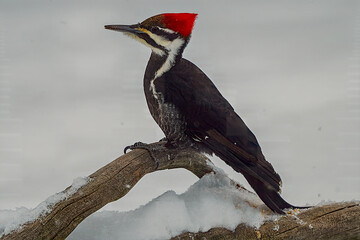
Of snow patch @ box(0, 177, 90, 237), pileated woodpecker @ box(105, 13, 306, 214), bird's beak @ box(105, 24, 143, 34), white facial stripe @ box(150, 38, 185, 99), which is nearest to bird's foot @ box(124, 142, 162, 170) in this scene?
pileated woodpecker @ box(105, 13, 306, 214)

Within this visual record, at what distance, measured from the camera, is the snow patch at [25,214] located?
1904mm

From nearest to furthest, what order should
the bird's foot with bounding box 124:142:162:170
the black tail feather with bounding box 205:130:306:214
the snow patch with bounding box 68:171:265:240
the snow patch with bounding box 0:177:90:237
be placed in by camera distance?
the snow patch with bounding box 0:177:90:237
the snow patch with bounding box 68:171:265:240
the black tail feather with bounding box 205:130:306:214
the bird's foot with bounding box 124:142:162:170

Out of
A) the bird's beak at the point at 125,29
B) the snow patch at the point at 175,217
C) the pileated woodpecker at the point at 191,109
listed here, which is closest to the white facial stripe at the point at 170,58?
the pileated woodpecker at the point at 191,109

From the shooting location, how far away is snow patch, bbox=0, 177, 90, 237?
1904 mm

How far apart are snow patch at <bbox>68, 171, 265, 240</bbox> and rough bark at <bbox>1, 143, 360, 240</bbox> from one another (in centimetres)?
5

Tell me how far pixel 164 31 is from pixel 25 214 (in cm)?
107

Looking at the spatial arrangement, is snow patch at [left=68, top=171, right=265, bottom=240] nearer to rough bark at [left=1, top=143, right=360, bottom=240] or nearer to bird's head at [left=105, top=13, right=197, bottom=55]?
rough bark at [left=1, top=143, right=360, bottom=240]

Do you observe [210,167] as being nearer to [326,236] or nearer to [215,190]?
[215,190]

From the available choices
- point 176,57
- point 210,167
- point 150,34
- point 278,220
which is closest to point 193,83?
point 176,57

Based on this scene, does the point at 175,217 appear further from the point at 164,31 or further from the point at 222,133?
the point at 164,31

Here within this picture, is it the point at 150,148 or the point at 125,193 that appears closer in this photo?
the point at 125,193

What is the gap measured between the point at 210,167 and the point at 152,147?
41 centimetres

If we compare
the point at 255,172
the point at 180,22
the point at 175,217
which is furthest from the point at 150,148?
the point at 180,22

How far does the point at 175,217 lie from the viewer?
2234 mm
